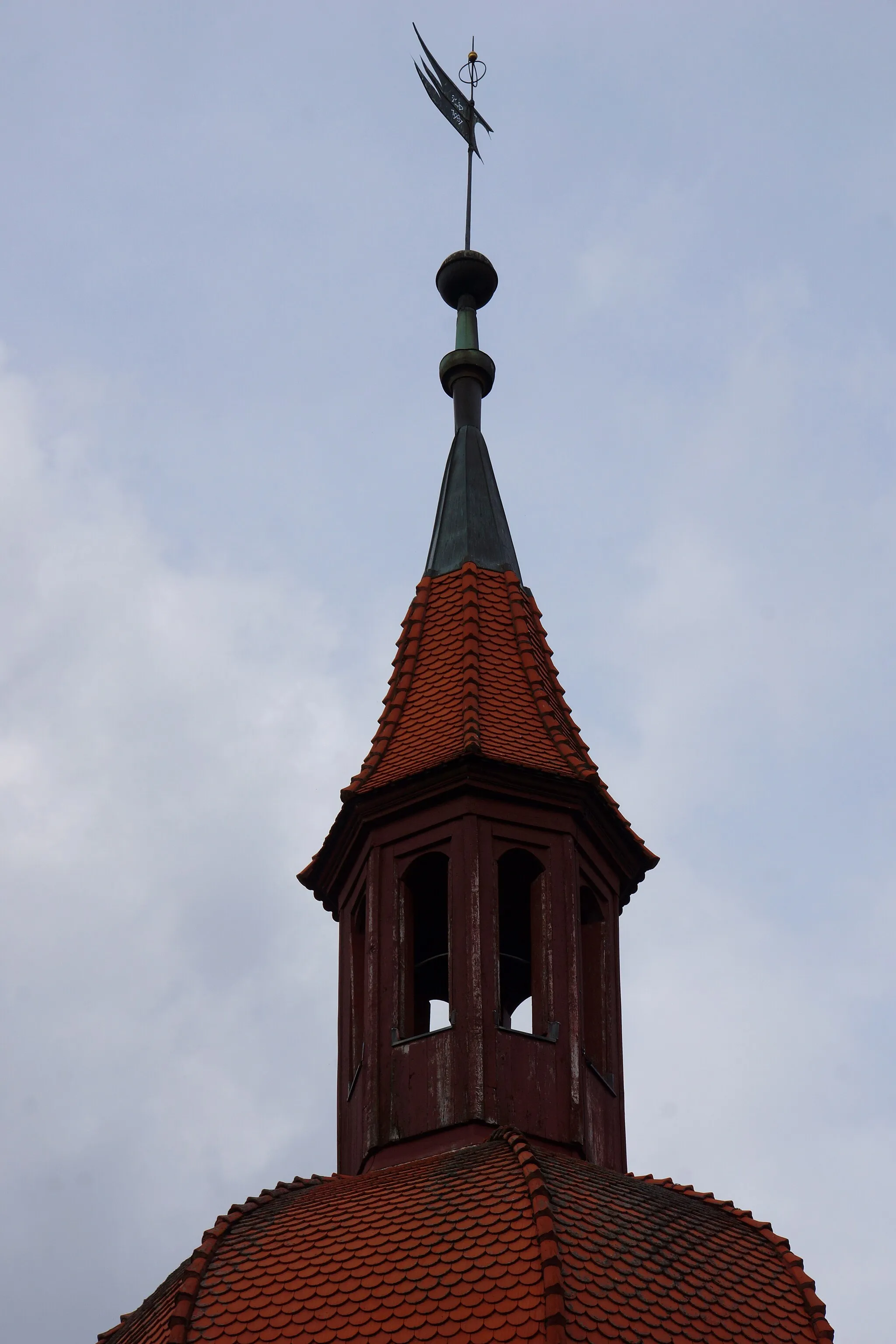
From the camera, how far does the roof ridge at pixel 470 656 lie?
864 inches

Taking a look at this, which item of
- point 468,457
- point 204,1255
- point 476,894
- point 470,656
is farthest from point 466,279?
point 204,1255

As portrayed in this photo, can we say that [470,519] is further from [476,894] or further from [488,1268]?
[488,1268]

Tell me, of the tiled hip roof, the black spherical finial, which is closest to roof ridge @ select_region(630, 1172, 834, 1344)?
the tiled hip roof

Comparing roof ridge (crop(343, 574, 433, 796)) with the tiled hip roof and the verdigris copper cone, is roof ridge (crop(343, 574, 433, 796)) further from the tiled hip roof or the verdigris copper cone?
the tiled hip roof

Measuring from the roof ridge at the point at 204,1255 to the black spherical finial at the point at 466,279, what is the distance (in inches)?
394

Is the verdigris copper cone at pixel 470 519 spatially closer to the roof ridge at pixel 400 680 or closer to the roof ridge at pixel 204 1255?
the roof ridge at pixel 400 680

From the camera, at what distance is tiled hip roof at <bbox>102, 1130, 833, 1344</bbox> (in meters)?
16.8

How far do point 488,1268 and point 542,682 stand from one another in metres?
7.22

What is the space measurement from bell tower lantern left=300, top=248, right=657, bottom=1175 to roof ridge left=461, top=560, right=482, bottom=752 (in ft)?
0.07

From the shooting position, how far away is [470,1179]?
60.6 feet

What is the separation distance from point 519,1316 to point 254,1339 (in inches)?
72.8

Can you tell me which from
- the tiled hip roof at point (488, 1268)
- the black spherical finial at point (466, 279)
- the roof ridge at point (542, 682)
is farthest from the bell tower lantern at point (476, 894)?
the black spherical finial at point (466, 279)

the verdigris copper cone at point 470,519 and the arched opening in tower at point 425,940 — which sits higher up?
Answer: the verdigris copper cone at point 470,519

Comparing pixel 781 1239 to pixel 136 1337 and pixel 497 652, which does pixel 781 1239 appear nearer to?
pixel 136 1337
